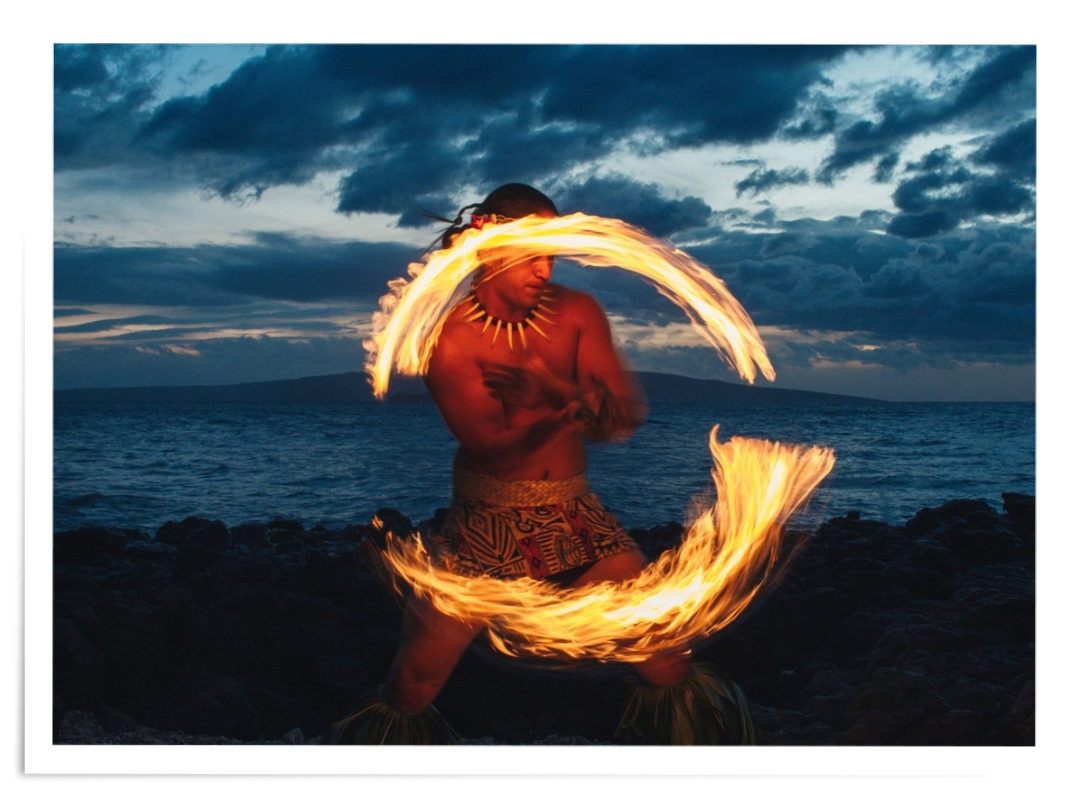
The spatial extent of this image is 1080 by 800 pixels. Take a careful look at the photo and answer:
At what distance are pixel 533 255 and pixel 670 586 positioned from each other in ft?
4.37

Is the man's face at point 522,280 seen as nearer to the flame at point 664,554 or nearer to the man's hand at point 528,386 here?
the flame at point 664,554

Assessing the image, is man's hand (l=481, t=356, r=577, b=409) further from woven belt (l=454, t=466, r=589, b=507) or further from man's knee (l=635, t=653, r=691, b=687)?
man's knee (l=635, t=653, r=691, b=687)

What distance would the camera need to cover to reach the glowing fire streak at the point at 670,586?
376 centimetres

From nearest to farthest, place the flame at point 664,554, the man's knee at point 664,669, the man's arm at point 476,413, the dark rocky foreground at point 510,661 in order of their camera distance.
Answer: the man's arm at point 476,413 → the flame at point 664,554 → the man's knee at point 664,669 → the dark rocky foreground at point 510,661

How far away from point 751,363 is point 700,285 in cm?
35

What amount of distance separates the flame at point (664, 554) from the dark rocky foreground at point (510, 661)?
0.66 m

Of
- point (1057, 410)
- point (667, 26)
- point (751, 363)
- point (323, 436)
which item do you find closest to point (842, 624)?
point (1057, 410)

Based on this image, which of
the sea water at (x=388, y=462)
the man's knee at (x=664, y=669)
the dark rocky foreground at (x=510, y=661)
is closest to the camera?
the man's knee at (x=664, y=669)

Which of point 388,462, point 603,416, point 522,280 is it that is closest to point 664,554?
point 603,416

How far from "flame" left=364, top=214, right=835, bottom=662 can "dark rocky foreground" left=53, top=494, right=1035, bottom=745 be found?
2.17 feet

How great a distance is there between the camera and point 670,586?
385 cm

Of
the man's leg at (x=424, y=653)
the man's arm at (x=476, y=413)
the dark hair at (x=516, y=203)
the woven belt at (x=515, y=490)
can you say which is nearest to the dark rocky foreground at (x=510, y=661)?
the man's leg at (x=424, y=653)

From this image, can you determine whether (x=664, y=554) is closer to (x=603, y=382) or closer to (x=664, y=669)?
(x=664, y=669)

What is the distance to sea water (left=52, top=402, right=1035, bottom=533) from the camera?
1409cm
